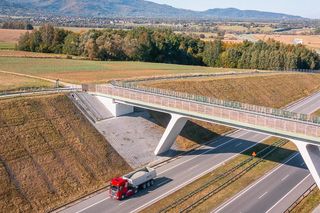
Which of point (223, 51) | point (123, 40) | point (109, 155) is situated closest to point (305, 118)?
point (109, 155)

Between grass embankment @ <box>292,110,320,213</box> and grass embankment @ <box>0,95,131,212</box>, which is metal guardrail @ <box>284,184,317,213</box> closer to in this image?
grass embankment @ <box>292,110,320,213</box>

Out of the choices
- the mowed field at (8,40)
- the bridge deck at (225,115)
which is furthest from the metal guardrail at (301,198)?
the mowed field at (8,40)

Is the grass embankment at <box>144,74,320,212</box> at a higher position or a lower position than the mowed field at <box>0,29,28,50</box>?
lower

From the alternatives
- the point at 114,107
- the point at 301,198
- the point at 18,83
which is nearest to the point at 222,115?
the point at 301,198

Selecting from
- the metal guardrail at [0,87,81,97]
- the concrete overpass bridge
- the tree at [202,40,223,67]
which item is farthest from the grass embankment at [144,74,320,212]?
the tree at [202,40,223,67]

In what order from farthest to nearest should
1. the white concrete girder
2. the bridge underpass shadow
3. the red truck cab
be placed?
1. the white concrete girder
2. the bridge underpass shadow
3. the red truck cab

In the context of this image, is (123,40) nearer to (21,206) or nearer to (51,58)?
(51,58)
